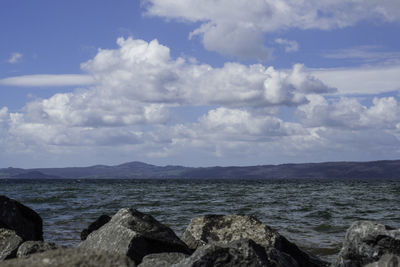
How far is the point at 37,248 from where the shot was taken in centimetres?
867

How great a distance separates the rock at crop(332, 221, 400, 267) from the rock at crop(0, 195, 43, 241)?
7939 millimetres

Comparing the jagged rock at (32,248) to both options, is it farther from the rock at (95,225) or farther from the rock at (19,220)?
the rock at (19,220)

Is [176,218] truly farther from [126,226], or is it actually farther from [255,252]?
[255,252]

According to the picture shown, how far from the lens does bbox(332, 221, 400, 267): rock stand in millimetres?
9000

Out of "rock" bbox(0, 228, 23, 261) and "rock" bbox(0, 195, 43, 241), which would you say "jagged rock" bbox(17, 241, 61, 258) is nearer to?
"rock" bbox(0, 228, 23, 261)

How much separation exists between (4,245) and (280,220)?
1355cm

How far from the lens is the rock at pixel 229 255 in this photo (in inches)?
259

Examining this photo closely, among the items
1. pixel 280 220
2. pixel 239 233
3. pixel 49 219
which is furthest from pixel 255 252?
pixel 49 219

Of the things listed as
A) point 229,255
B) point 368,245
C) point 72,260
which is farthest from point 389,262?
point 72,260

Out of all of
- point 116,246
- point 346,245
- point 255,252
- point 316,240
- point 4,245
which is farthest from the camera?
point 316,240

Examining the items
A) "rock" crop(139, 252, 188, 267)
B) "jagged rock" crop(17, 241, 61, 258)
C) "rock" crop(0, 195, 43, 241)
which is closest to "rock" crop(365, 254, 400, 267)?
"rock" crop(139, 252, 188, 267)

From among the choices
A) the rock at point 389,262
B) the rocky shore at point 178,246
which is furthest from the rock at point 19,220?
the rock at point 389,262

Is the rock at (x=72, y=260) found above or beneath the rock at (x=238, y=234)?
above

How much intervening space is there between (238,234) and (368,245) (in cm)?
297
